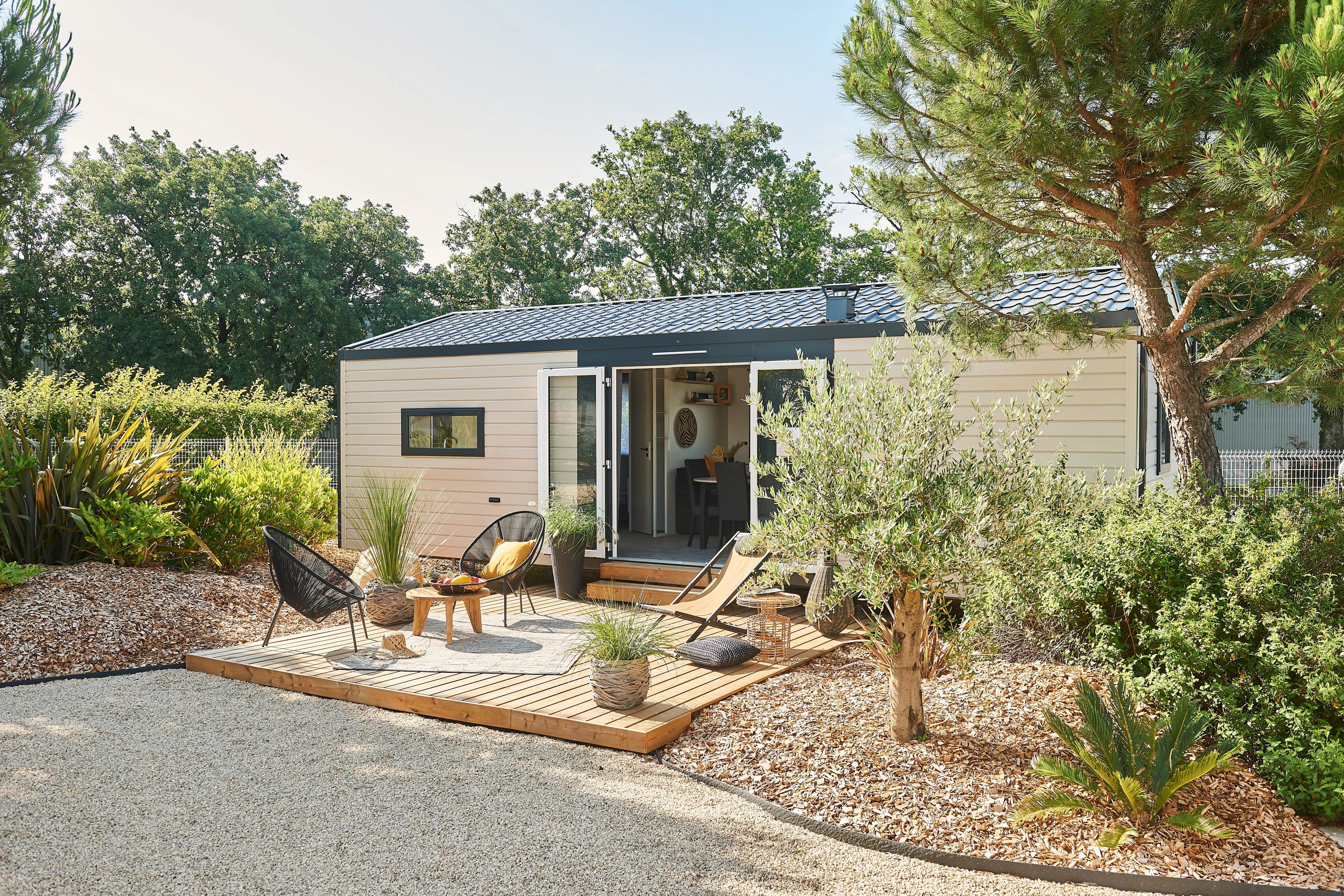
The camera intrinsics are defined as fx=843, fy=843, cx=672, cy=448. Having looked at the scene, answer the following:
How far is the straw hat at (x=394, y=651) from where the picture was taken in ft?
16.9

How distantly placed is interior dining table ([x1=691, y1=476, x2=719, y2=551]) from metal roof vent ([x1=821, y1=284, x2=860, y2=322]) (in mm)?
2291

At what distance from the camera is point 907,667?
3.78 metres

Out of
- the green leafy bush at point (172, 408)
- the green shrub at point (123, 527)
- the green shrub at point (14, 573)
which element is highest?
the green leafy bush at point (172, 408)

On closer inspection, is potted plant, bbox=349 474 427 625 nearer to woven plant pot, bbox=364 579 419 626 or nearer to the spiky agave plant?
woven plant pot, bbox=364 579 419 626

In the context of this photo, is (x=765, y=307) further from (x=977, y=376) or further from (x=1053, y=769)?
(x=1053, y=769)

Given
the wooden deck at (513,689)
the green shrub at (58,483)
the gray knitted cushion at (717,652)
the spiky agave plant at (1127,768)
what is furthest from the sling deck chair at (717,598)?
the green shrub at (58,483)

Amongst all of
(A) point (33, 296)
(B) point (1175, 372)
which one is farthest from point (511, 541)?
(A) point (33, 296)

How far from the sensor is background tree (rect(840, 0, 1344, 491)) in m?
3.47

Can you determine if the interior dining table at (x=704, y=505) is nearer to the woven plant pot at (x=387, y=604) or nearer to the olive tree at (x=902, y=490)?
the woven plant pot at (x=387, y=604)

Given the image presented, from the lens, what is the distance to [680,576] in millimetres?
7410

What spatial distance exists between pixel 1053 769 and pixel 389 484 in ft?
24.1

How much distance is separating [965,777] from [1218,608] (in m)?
1.31

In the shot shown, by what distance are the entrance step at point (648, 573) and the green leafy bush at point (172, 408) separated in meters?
5.60

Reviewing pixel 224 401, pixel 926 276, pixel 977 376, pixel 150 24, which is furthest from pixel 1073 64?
pixel 224 401
